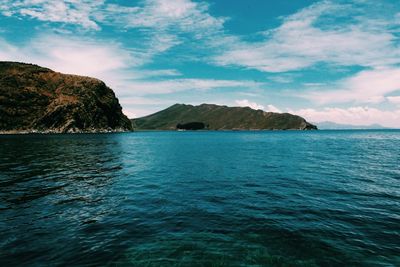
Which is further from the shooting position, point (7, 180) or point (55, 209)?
point (7, 180)

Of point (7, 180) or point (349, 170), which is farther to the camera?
point (349, 170)

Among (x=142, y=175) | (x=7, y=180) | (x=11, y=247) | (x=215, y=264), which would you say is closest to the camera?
(x=215, y=264)

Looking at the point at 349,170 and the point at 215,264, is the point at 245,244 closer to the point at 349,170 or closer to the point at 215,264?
the point at 215,264

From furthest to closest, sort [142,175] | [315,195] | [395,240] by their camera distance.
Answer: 1. [142,175]
2. [315,195]
3. [395,240]

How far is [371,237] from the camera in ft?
53.6

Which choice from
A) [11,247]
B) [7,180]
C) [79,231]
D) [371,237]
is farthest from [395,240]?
[7,180]

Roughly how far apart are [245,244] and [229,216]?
4.95m

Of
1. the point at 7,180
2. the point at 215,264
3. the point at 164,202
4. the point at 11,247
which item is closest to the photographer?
the point at 215,264

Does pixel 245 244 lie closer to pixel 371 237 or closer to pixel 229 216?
pixel 229 216

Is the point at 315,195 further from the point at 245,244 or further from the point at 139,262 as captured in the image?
the point at 139,262

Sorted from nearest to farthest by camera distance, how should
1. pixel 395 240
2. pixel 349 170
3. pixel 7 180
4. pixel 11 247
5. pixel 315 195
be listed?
pixel 11 247
pixel 395 240
pixel 315 195
pixel 7 180
pixel 349 170

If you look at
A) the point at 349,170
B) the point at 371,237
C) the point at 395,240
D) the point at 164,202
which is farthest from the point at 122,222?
the point at 349,170

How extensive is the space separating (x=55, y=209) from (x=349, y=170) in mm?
44275

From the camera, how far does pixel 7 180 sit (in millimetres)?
33531
